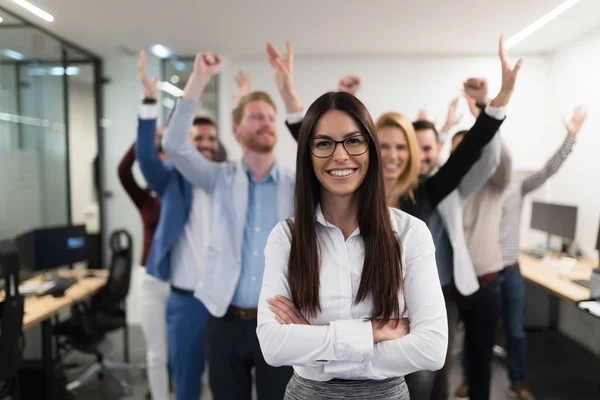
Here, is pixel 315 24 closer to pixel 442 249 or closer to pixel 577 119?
pixel 577 119

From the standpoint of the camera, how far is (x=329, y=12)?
2.88m

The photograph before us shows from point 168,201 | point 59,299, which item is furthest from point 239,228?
point 59,299

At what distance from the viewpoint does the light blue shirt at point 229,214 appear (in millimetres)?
1717

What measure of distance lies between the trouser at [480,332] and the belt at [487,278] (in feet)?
0.04

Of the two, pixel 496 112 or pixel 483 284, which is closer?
pixel 496 112

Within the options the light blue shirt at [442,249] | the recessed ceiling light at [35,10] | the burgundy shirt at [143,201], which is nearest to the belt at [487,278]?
the light blue shirt at [442,249]

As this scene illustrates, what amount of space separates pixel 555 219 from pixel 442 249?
272 centimetres

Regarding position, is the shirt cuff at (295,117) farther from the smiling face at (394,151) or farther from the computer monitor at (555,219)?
the computer monitor at (555,219)

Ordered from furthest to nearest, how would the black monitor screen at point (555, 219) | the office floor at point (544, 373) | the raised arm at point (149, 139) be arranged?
the black monitor screen at point (555, 219) < the office floor at point (544, 373) < the raised arm at point (149, 139)

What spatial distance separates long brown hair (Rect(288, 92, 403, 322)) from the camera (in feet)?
3.77

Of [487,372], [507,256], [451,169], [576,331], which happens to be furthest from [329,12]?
[576,331]

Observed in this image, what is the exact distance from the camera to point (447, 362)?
1.84 m

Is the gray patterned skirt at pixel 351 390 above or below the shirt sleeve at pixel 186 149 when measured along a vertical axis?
below

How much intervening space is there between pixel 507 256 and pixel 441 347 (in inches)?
94.2
